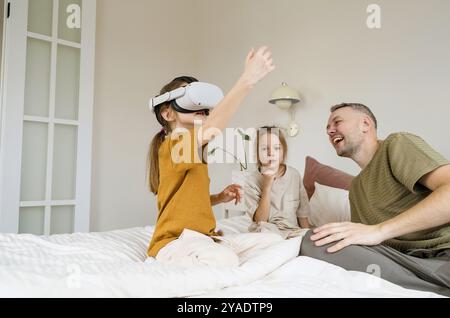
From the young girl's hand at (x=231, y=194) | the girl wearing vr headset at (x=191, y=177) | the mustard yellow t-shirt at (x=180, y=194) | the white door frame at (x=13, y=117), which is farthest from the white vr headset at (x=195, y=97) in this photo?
the white door frame at (x=13, y=117)

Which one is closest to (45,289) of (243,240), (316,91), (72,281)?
(72,281)

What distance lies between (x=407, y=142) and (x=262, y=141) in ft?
3.36

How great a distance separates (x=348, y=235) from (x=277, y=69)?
184 cm

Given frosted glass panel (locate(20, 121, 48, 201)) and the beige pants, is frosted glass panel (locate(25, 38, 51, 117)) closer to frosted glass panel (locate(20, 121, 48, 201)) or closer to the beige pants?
frosted glass panel (locate(20, 121, 48, 201))

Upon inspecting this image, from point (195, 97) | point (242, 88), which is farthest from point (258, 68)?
point (195, 97)

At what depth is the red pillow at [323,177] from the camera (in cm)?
176

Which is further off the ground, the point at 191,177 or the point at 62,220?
the point at 191,177

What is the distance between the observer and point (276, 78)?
2484mm

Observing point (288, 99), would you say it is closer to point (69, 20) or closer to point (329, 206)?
point (329, 206)

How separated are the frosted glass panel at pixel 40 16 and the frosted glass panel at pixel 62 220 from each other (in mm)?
1192

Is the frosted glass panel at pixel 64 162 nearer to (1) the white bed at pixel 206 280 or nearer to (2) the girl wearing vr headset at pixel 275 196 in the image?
(2) the girl wearing vr headset at pixel 275 196

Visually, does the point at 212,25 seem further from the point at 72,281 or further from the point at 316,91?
the point at 72,281

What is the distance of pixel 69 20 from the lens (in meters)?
2.53

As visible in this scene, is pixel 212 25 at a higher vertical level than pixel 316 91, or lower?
higher
